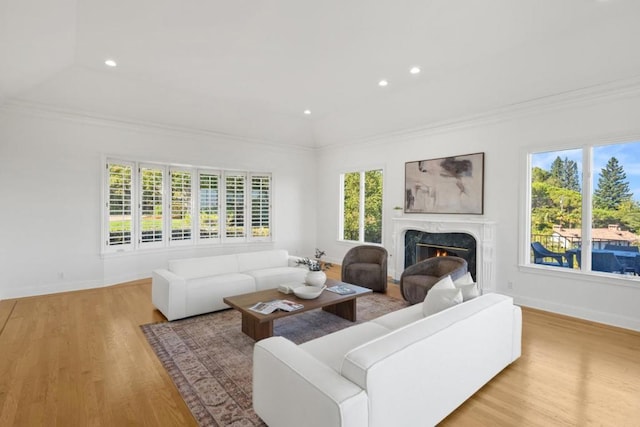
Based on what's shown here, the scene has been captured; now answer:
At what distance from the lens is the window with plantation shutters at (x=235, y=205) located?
7.48 metres

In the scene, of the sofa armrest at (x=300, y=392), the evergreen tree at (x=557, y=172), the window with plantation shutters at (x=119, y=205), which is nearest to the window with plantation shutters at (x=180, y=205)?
the window with plantation shutters at (x=119, y=205)

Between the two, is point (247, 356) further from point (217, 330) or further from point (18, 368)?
point (18, 368)

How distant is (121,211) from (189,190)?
4.48ft

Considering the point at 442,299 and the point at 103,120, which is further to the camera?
the point at 103,120

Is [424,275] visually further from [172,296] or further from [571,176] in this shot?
[172,296]

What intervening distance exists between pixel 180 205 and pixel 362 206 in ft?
13.5

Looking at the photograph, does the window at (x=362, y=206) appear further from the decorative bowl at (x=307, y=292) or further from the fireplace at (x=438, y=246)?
the decorative bowl at (x=307, y=292)

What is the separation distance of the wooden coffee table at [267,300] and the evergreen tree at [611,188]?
336cm

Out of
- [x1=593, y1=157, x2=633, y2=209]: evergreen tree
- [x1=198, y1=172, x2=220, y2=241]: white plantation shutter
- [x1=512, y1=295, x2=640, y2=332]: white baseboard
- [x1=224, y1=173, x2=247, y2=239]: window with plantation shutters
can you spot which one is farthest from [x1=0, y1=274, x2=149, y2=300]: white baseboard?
[x1=593, y1=157, x2=633, y2=209]: evergreen tree

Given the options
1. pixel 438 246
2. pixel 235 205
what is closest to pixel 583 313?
pixel 438 246

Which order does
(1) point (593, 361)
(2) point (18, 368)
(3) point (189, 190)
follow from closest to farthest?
1. (2) point (18, 368)
2. (1) point (593, 361)
3. (3) point (189, 190)

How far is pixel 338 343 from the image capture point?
2.46 meters

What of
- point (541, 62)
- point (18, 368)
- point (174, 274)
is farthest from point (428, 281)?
point (18, 368)

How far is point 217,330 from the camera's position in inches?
152
